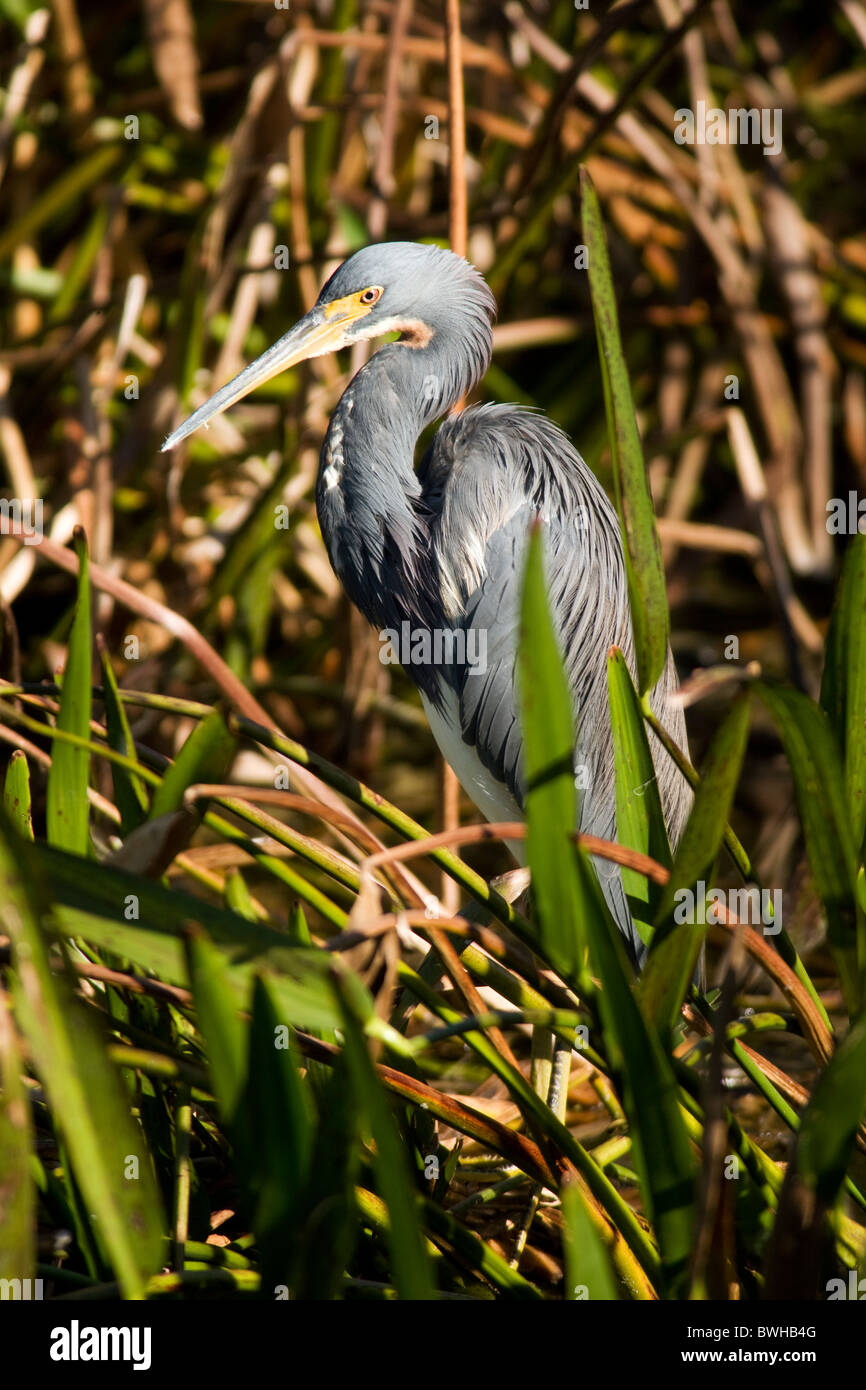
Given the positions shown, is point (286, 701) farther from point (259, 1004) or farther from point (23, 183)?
point (259, 1004)

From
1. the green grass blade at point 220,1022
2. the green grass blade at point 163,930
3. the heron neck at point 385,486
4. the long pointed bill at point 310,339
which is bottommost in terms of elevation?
the green grass blade at point 220,1022

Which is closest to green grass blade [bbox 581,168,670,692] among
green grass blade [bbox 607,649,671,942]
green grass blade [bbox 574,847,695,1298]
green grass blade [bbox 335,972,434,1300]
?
green grass blade [bbox 607,649,671,942]

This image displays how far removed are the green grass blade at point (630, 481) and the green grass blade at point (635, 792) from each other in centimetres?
8

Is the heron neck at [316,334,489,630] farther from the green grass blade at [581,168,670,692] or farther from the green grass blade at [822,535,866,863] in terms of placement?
the green grass blade at [822,535,866,863]

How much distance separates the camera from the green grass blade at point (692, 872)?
149cm

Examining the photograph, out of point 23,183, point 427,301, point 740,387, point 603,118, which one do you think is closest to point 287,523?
point 427,301

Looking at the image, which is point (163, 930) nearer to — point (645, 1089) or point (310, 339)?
point (645, 1089)

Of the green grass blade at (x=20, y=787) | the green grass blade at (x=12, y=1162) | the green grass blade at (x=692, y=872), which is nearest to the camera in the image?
the green grass blade at (x=12, y=1162)

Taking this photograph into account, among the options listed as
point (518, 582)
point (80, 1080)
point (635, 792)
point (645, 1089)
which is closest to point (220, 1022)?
point (80, 1080)

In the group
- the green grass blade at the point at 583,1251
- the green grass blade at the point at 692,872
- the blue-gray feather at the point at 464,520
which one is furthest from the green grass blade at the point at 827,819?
the blue-gray feather at the point at 464,520

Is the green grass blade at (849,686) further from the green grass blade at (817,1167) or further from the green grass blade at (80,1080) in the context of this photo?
the green grass blade at (80,1080)

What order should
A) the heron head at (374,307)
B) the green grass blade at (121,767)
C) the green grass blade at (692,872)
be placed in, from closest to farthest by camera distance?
the green grass blade at (692,872) < the green grass blade at (121,767) < the heron head at (374,307)

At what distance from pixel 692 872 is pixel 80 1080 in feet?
2.45

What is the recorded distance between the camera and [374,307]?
2.79m
